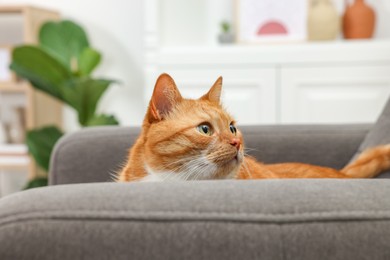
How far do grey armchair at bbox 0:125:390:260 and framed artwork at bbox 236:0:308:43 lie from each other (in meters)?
2.30

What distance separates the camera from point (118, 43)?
328 centimetres

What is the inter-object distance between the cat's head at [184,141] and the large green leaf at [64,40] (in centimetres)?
209

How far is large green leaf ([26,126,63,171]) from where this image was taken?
8.97ft

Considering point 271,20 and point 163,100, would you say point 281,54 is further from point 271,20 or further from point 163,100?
point 163,100

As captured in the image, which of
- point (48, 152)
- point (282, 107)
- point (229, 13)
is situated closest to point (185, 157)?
point (282, 107)

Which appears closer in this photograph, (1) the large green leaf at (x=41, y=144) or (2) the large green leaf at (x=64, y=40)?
(1) the large green leaf at (x=41, y=144)

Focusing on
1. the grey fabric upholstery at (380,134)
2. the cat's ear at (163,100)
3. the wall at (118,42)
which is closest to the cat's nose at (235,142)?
the cat's ear at (163,100)

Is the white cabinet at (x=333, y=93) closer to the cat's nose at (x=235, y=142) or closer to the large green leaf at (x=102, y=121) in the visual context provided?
the large green leaf at (x=102, y=121)

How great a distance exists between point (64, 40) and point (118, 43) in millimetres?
393

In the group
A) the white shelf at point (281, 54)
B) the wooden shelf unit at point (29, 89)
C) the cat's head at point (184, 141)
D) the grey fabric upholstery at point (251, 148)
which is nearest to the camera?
the cat's head at point (184, 141)

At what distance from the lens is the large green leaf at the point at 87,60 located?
290 centimetres

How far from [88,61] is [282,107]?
113 centimetres

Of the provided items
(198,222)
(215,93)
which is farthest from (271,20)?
(198,222)

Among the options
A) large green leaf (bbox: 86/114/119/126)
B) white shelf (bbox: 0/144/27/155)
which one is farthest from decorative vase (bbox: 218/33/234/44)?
white shelf (bbox: 0/144/27/155)
